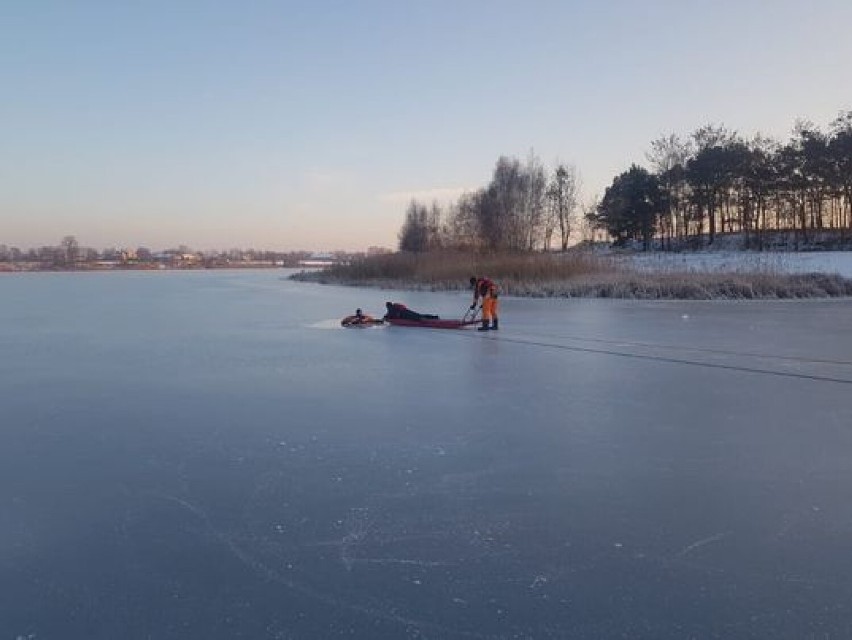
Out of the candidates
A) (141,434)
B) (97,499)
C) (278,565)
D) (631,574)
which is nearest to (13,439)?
(141,434)

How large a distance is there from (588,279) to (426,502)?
18040 mm

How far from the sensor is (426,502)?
2939mm

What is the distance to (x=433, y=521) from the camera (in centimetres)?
273

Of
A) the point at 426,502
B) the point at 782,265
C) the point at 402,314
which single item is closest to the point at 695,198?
the point at 782,265

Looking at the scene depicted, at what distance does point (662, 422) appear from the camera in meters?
4.43

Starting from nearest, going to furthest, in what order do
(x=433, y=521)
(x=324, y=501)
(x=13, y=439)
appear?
(x=433, y=521) → (x=324, y=501) → (x=13, y=439)

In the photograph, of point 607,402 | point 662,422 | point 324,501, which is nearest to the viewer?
point 324,501

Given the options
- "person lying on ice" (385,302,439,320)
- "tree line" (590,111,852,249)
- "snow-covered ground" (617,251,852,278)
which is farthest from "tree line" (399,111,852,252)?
"person lying on ice" (385,302,439,320)

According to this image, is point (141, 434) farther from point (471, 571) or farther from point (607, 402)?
point (607, 402)

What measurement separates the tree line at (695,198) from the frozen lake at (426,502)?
31.4 m

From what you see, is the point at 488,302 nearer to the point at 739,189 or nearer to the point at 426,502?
the point at 426,502

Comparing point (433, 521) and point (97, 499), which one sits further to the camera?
point (97, 499)

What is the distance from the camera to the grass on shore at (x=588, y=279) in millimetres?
17984

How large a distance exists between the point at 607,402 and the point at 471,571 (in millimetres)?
2987
